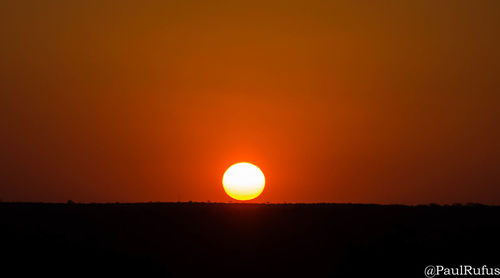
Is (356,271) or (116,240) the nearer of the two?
(356,271)

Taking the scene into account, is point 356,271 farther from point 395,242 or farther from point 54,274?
point 54,274

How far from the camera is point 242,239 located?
4156 centimetres

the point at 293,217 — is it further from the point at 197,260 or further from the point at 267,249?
the point at 197,260

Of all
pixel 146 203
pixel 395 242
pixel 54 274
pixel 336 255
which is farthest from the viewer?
pixel 146 203

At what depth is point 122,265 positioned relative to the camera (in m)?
31.5

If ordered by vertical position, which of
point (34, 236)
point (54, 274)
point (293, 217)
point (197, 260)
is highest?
point (293, 217)

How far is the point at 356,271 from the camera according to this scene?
31422 millimetres

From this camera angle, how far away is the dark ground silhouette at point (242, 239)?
30953 millimetres

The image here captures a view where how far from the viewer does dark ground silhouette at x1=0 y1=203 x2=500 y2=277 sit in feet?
102

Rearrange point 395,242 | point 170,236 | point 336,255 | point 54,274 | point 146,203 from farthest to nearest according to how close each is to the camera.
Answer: point 146,203
point 170,236
point 336,255
point 395,242
point 54,274

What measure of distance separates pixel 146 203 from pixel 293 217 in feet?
23.9

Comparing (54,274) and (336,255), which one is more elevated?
(336,255)

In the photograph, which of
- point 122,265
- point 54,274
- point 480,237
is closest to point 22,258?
point 54,274

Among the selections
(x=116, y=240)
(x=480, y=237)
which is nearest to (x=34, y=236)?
(x=116, y=240)
